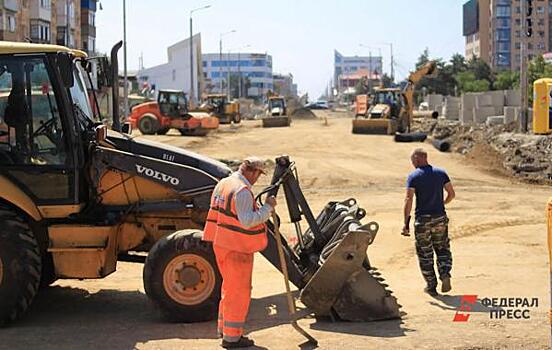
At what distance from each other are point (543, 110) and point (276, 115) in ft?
182

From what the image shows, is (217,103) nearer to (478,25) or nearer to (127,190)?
(127,190)

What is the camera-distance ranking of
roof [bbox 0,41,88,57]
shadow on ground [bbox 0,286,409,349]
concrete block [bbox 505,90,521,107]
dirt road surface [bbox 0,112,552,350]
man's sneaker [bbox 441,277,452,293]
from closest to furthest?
1. dirt road surface [bbox 0,112,552,350]
2. shadow on ground [bbox 0,286,409,349]
3. roof [bbox 0,41,88,57]
4. man's sneaker [bbox 441,277,452,293]
5. concrete block [bbox 505,90,521,107]

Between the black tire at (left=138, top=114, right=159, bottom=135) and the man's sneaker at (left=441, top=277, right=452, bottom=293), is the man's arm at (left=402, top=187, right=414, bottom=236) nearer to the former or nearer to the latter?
the man's sneaker at (left=441, top=277, right=452, bottom=293)

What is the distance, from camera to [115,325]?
314 inches

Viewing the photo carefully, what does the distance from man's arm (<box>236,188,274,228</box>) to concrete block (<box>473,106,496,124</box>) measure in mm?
36545

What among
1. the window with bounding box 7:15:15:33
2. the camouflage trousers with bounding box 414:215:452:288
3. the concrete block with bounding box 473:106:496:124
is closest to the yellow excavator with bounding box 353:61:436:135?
the concrete block with bounding box 473:106:496:124

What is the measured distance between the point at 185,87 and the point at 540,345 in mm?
118024

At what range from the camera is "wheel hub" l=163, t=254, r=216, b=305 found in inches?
310

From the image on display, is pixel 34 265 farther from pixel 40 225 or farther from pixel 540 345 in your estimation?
pixel 540 345

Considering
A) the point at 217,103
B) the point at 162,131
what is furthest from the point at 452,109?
the point at 162,131

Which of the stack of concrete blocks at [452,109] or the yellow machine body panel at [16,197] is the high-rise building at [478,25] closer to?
the stack of concrete blocks at [452,109]

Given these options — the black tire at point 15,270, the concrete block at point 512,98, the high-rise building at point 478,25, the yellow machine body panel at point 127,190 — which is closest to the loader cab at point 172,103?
the concrete block at point 512,98

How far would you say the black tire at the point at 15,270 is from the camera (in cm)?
771

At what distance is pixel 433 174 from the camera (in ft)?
30.2
